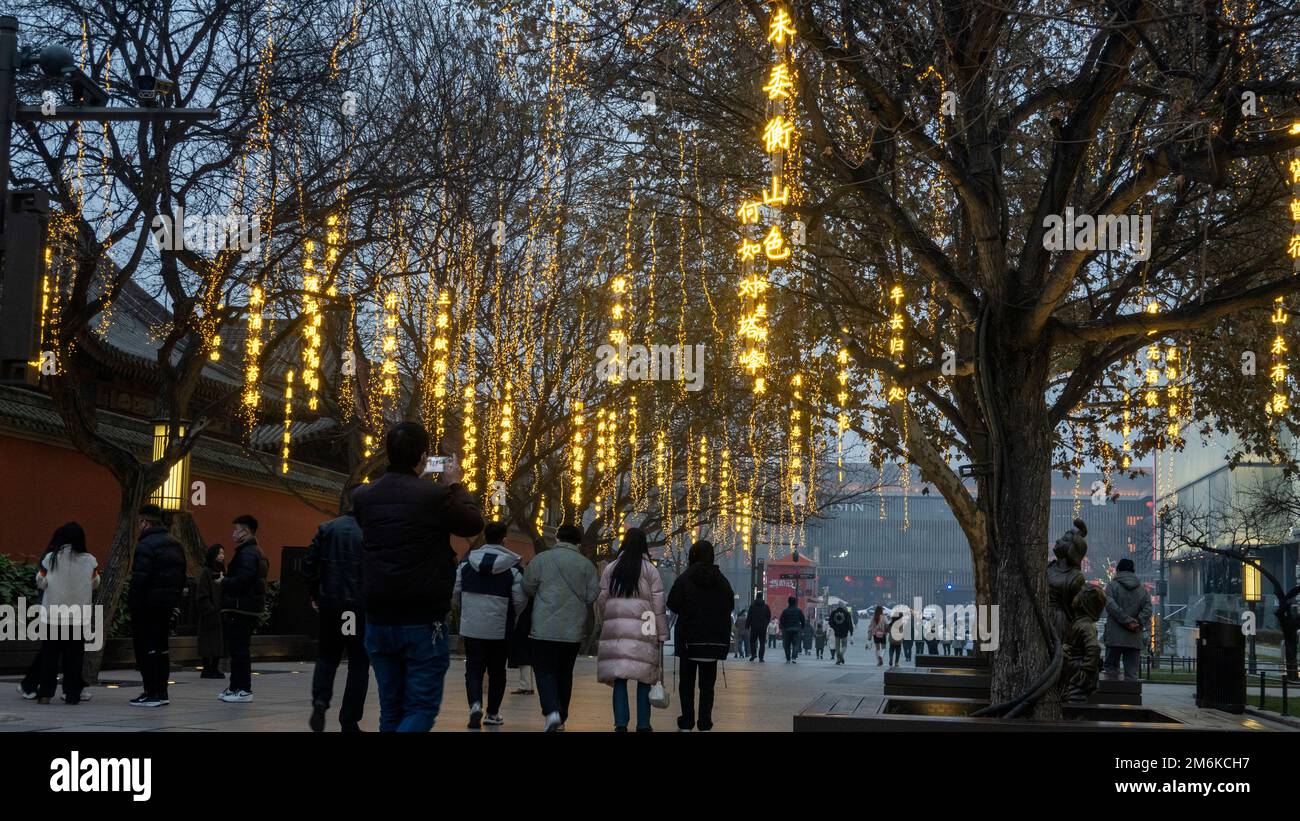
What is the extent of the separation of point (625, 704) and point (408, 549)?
4.27 meters

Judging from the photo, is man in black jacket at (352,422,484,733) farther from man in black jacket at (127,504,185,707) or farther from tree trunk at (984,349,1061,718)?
man in black jacket at (127,504,185,707)

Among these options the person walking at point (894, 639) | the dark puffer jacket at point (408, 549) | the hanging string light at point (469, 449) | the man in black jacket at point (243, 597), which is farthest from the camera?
the person walking at point (894, 639)

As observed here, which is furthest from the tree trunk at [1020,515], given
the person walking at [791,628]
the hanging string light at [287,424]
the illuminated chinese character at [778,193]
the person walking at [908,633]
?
the person walking at [908,633]

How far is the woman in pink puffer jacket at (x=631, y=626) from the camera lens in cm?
1108

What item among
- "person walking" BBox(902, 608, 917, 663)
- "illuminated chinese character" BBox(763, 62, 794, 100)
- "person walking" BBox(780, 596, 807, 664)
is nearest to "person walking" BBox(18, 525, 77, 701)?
"illuminated chinese character" BBox(763, 62, 794, 100)

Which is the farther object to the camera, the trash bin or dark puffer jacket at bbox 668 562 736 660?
the trash bin

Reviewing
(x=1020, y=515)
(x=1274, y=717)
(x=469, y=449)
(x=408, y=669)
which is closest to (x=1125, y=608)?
(x=1274, y=717)

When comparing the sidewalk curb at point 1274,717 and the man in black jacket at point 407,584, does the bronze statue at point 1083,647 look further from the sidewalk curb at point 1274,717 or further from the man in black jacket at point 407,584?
the man in black jacket at point 407,584

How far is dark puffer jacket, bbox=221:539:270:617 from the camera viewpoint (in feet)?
47.4

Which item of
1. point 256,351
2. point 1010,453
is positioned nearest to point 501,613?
point 1010,453

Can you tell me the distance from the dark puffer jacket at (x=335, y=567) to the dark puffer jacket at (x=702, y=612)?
3125 millimetres

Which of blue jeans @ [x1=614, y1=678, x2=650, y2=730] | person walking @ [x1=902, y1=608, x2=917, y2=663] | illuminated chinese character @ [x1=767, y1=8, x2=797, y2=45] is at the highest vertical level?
illuminated chinese character @ [x1=767, y1=8, x2=797, y2=45]

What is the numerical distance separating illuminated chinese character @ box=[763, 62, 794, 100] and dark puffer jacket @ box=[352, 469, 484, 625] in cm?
464
